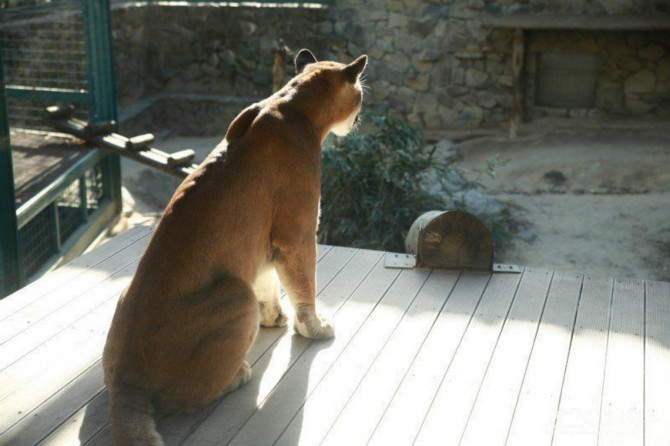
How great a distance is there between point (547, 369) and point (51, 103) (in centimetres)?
538

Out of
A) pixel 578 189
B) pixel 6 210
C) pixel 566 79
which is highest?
pixel 566 79

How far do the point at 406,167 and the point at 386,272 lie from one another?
314 cm

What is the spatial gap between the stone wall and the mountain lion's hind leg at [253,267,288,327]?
772 centimetres

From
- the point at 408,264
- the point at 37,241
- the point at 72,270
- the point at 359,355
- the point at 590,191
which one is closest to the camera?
the point at 359,355

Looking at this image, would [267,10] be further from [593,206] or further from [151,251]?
[151,251]

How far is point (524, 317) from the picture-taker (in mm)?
3693

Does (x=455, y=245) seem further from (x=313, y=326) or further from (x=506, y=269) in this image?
(x=313, y=326)

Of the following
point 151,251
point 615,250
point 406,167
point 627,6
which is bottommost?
point 615,250

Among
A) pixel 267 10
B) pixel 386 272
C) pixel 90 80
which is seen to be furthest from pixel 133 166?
pixel 386 272

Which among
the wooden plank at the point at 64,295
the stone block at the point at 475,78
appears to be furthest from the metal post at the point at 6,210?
the stone block at the point at 475,78

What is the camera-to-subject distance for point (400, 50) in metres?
10.9

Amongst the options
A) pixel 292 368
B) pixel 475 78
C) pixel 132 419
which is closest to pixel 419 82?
pixel 475 78

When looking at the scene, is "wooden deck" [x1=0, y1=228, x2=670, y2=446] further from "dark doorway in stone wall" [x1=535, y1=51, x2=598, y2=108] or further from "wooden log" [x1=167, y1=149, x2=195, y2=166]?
"dark doorway in stone wall" [x1=535, y1=51, x2=598, y2=108]

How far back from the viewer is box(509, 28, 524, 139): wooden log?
1020cm
